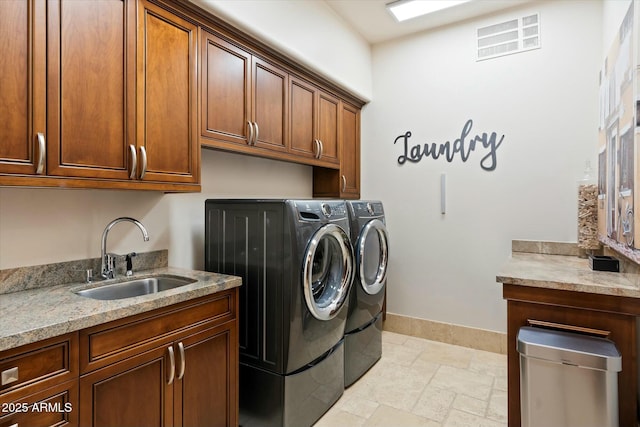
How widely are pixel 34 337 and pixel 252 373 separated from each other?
115 cm

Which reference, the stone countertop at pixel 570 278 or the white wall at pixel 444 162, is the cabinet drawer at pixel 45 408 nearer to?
the white wall at pixel 444 162

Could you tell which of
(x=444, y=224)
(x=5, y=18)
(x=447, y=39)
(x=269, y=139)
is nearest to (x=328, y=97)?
(x=269, y=139)

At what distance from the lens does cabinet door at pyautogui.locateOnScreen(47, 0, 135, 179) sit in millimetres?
1401

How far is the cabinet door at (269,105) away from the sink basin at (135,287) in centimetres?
98

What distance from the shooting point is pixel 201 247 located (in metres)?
2.44

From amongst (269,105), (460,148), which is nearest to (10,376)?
(269,105)

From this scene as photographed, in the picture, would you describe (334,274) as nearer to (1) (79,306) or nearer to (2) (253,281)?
(2) (253,281)

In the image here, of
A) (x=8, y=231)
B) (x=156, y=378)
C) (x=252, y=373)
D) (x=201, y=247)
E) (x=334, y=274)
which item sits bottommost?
(x=252, y=373)

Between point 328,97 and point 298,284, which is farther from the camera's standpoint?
point 328,97

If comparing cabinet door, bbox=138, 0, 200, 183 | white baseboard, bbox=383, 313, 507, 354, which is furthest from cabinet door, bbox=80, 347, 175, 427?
white baseboard, bbox=383, 313, 507, 354

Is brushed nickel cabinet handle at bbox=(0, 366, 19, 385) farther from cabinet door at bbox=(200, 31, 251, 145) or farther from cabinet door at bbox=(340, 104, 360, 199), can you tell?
cabinet door at bbox=(340, 104, 360, 199)

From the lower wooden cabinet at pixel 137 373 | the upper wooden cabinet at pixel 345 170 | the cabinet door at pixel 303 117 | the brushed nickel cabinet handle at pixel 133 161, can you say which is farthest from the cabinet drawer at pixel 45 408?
the upper wooden cabinet at pixel 345 170

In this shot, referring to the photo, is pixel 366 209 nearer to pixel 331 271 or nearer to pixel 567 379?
pixel 331 271

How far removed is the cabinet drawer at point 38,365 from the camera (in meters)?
1.06
